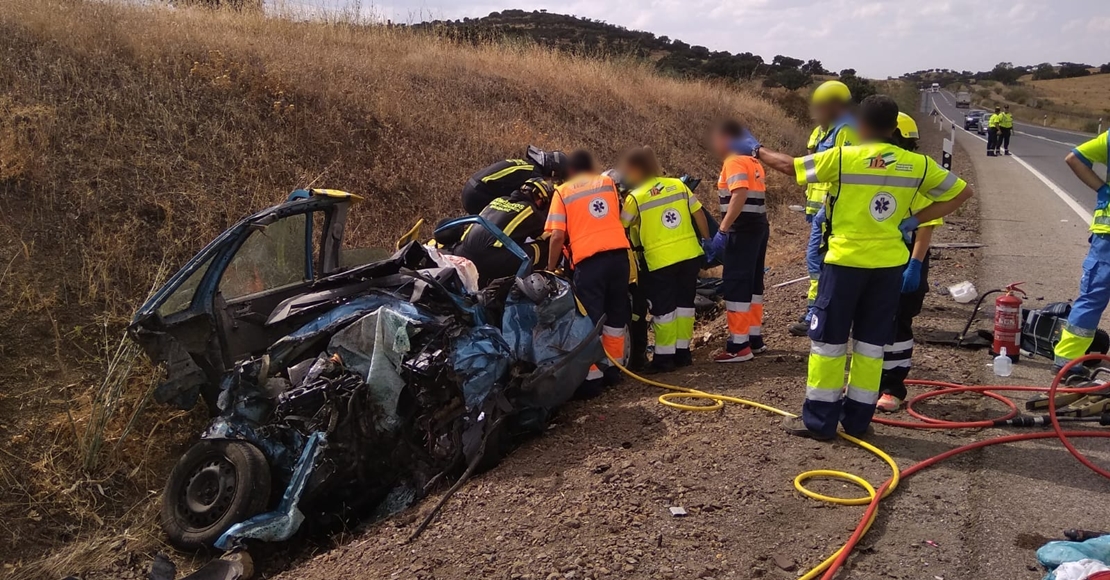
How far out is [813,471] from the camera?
3.76m

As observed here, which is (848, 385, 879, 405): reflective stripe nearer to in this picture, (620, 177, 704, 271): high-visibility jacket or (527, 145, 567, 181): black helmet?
(620, 177, 704, 271): high-visibility jacket

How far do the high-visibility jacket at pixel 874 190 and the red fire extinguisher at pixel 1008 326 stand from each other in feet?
5.73

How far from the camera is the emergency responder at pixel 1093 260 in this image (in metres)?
4.60

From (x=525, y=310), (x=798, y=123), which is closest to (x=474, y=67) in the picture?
(x=525, y=310)

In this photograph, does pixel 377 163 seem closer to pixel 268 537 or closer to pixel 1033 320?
pixel 268 537

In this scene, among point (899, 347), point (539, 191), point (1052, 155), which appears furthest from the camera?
point (1052, 155)

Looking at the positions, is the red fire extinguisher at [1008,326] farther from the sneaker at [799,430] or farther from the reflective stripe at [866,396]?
the sneaker at [799,430]

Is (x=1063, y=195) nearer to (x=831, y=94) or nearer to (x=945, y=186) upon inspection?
(x=831, y=94)

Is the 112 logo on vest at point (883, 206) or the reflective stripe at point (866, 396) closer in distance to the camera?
Result: the 112 logo on vest at point (883, 206)

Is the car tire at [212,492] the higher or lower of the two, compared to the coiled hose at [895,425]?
lower

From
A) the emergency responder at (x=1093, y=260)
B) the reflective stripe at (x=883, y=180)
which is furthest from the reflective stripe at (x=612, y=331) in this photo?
the emergency responder at (x=1093, y=260)

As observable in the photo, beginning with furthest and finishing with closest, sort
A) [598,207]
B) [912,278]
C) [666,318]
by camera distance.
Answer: [666,318] → [598,207] → [912,278]

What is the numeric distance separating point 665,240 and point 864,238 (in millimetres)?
1946

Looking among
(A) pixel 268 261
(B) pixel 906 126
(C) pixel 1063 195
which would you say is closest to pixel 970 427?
(B) pixel 906 126
